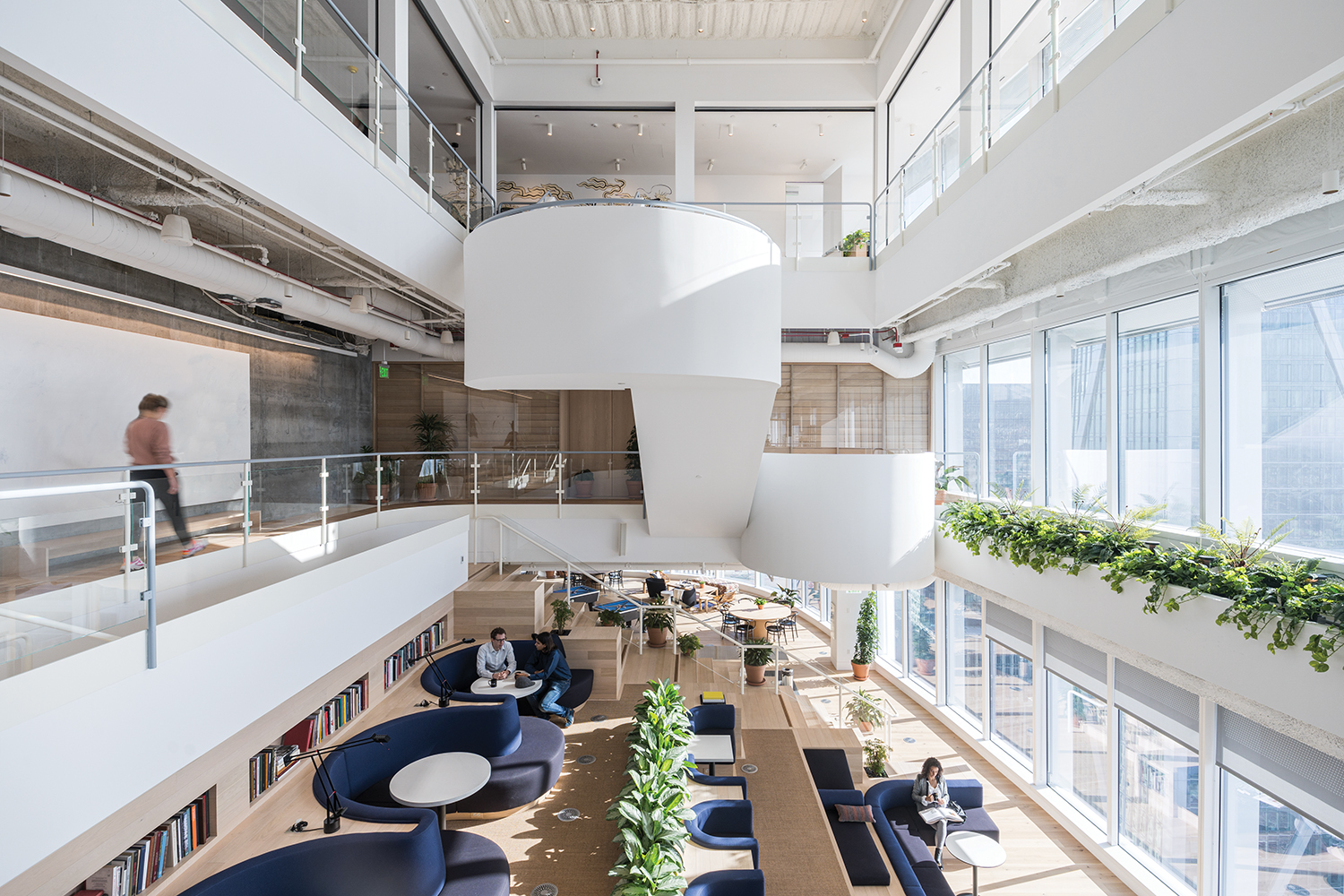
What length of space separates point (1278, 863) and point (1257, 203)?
209 inches

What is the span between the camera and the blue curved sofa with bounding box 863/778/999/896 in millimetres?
6398

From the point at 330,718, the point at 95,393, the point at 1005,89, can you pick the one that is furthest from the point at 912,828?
the point at 95,393

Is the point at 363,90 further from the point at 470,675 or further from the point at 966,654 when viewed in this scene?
the point at 966,654

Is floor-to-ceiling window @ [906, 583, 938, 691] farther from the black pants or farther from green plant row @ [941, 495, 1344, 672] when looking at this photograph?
the black pants

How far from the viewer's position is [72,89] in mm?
3033

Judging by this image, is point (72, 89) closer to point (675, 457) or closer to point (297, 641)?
point (297, 641)

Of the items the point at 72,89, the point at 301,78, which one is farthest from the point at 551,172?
the point at 72,89

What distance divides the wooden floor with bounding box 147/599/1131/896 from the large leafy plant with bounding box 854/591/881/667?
57.3 inches

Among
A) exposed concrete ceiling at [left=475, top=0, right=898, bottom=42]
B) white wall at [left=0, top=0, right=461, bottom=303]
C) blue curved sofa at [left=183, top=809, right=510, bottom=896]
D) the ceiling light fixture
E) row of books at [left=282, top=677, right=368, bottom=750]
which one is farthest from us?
exposed concrete ceiling at [left=475, top=0, right=898, bottom=42]

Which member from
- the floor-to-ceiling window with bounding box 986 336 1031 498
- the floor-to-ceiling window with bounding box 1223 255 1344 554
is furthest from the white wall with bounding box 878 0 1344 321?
the floor-to-ceiling window with bounding box 986 336 1031 498

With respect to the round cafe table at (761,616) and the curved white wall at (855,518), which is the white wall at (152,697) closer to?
the curved white wall at (855,518)

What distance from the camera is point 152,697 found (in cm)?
334

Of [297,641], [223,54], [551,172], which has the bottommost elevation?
[297,641]

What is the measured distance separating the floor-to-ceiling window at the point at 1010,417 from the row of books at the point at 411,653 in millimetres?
8523
